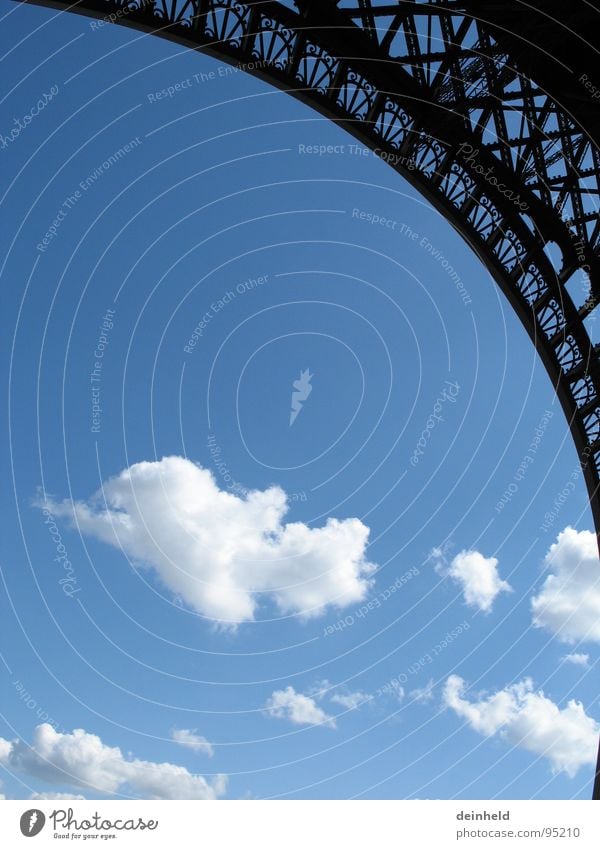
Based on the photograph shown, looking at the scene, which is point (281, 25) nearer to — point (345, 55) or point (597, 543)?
point (345, 55)

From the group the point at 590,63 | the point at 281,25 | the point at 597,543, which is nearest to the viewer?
the point at 281,25

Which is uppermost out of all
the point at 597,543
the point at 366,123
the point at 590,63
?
the point at 590,63

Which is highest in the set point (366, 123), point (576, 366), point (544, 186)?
point (544, 186)

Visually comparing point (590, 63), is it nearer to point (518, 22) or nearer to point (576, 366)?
point (518, 22)

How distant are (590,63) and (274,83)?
40.2 ft

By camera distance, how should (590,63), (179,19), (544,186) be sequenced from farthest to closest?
1. (544,186)
2. (590,63)
3. (179,19)

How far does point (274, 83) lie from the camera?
1966 cm
